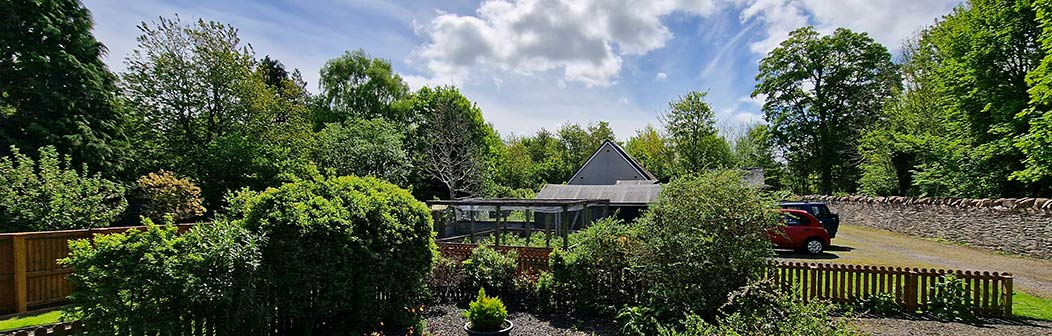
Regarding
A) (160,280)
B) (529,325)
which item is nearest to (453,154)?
(529,325)

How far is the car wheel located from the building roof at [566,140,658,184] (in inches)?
687

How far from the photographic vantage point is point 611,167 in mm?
31703

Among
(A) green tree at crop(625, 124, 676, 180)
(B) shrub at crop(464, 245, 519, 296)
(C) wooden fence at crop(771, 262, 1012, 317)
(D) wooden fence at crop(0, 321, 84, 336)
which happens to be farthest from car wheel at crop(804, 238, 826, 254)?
Answer: (A) green tree at crop(625, 124, 676, 180)

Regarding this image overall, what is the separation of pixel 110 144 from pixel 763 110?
33.5 m

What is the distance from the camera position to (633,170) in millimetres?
31109

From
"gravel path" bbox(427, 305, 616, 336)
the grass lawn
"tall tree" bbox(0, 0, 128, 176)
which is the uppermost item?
"tall tree" bbox(0, 0, 128, 176)

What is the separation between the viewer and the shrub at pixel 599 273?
7.27 meters

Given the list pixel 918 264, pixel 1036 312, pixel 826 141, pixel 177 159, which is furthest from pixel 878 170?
pixel 177 159

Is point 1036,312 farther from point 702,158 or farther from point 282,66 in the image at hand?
point 282,66

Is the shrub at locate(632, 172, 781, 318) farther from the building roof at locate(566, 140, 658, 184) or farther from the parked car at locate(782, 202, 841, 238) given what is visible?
the building roof at locate(566, 140, 658, 184)

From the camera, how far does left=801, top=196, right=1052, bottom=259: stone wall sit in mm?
12117

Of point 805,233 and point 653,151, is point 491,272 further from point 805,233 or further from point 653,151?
point 653,151

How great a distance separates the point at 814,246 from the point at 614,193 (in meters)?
8.23

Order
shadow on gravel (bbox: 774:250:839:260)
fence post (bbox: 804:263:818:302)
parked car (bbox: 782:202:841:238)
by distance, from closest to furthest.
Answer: fence post (bbox: 804:263:818:302)
shadow on gravel (bbox: 774:250:839:260)
parked car (bbox: 782:202:841:238)
